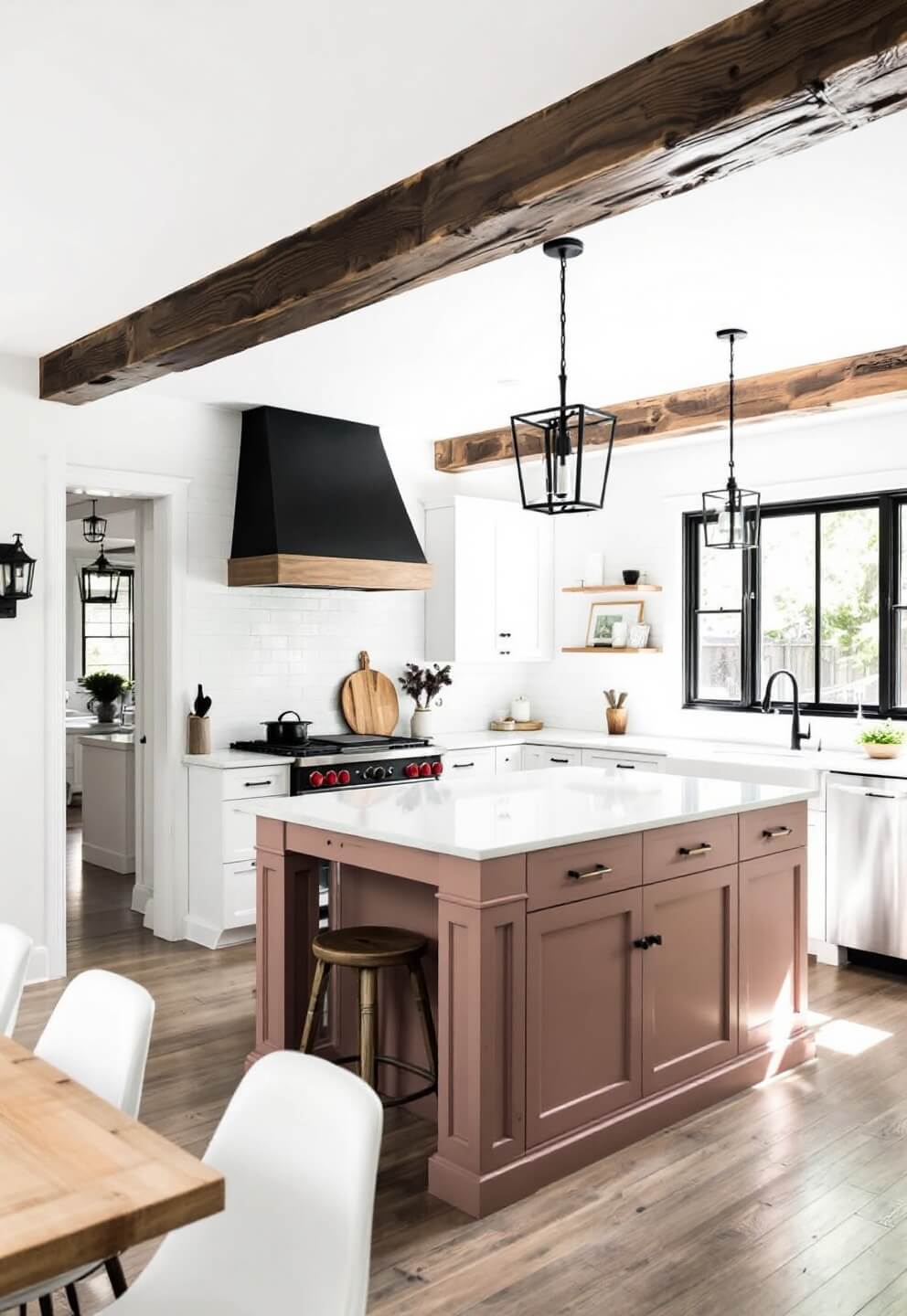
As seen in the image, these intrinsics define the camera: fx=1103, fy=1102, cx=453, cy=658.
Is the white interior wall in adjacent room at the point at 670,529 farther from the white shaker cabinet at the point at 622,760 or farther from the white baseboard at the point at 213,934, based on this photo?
the white baseboard at the point at 213,934

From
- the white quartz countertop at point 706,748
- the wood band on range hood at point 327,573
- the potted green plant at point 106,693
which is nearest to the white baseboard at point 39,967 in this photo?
the wood band on range hood at point 327,573

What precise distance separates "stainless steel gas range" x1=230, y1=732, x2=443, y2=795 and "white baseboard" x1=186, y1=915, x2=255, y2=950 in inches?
29.4

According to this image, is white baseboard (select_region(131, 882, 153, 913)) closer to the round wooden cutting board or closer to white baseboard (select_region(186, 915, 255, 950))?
white baseboard (select_region(186, 915, 255, 950))

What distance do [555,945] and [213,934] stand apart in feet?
9.18

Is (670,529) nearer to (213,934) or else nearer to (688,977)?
(213,934)

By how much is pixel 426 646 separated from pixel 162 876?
7.12ft

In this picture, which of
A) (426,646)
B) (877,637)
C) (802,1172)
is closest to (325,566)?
(426,646)

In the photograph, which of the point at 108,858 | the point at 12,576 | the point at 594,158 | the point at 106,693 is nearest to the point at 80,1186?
the point at 594,158

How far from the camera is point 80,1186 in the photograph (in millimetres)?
1423

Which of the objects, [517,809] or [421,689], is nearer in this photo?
[517,809]

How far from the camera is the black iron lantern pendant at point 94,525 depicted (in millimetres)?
7857

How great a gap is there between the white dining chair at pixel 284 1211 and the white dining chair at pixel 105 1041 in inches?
10.9

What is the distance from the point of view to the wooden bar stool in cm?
319

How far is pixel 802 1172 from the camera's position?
308 centimetres
